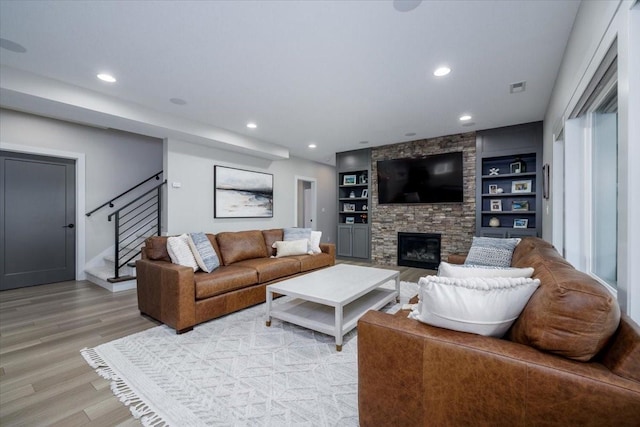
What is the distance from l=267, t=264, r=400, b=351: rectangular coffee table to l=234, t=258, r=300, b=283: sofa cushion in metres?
0.61

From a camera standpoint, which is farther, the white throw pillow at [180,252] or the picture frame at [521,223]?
the picture frame at [521,223]

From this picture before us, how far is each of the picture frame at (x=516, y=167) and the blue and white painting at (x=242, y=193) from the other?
181 inches

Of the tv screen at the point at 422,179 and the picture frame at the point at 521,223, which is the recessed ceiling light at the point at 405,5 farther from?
the picture frame at the point at 521,223

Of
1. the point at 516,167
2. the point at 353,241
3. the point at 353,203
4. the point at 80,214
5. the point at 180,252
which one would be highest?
the point at 516,167

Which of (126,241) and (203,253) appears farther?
(126,241)

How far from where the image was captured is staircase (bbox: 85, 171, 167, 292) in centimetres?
403

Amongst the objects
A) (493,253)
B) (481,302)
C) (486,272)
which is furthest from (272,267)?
(481,302)

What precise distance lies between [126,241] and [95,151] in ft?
5.43

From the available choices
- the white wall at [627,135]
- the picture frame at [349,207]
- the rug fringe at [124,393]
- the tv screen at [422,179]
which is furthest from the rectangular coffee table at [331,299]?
the picture frame at [349,207]

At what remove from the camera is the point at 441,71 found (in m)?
2.72

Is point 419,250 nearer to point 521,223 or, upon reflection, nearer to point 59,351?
point 521,223

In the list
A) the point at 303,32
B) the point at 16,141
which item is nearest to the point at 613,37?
the point at 303,32

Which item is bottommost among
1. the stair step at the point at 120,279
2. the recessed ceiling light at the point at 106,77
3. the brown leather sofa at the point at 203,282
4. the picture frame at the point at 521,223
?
the stair step at the point at 120,279

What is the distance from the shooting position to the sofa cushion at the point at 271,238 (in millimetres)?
4371
